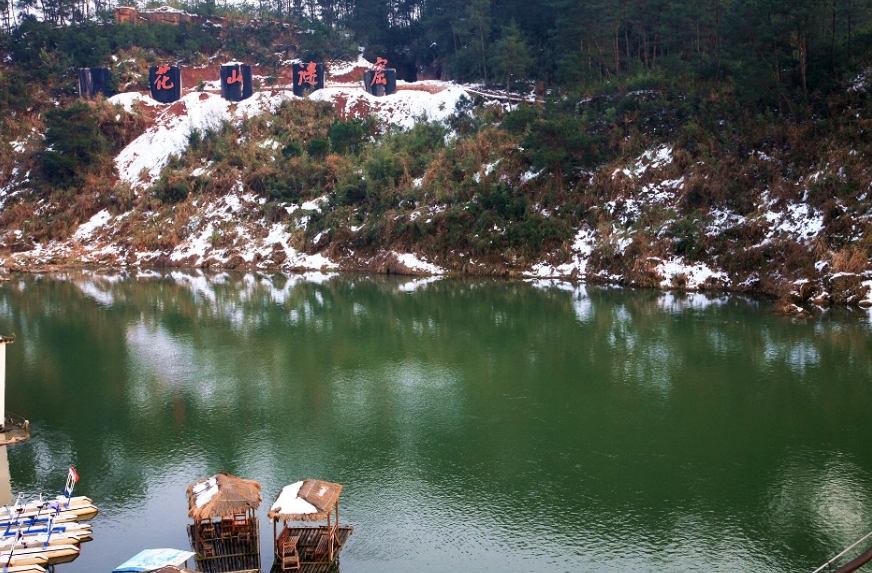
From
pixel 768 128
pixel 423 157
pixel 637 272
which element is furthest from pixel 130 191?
pixel 768 128

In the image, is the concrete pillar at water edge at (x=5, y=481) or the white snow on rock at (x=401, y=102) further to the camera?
the white snow on rock at (x=401, y=102)

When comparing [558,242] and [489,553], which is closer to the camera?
[489,553]

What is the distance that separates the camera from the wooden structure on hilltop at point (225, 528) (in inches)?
533

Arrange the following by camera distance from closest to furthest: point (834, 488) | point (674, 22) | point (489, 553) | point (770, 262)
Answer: point (489, 553) < point (834, 488) < point (770, 262) < point (674, 22)

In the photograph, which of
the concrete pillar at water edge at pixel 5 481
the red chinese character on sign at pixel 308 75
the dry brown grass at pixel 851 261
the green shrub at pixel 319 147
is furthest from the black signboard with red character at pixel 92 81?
the dry brown grass at pixel 851 261

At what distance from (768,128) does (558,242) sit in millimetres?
12102

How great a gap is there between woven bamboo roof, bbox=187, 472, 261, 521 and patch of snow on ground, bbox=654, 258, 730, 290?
1174 inches

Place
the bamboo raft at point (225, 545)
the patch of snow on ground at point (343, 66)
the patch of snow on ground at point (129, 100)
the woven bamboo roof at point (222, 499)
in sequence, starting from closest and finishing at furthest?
the bamboo raft at point (225, 545) < the woven bamboo roof at point (222, 499) < the patch of snow on ground at point (129, 100) < the patch of snow on ground at point (343, 66)

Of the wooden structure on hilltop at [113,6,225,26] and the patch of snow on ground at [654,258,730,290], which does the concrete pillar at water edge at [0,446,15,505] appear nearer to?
the patch of snow on ground at [654,258,730,290]

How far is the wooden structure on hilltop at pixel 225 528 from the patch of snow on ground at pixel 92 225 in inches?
1887

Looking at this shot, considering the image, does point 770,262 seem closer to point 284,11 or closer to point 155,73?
point 155,73

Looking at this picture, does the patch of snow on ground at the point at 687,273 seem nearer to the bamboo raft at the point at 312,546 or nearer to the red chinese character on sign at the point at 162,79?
the bamboo raft at the point at 312,546

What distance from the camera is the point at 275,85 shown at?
6856cm

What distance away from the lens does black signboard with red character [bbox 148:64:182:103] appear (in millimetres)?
65938
